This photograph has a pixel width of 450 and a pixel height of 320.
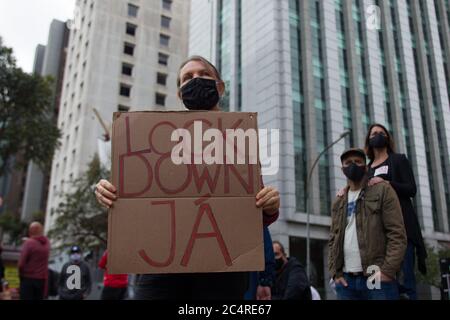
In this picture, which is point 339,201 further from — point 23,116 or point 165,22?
point 165,22

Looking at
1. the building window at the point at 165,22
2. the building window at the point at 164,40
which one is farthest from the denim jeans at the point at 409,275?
the building window at the point at 164,40

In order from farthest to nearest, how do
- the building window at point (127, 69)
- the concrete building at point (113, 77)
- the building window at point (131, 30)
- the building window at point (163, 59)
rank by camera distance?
the building window at point (163, 59) → the building window at point (127, 69) → the concrete building at point (113, 77) → the building window at point (131, 30)

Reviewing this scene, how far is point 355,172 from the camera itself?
304cm

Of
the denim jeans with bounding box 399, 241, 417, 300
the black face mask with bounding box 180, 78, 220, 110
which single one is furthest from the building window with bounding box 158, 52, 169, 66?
the black face mask with bounding box 180, 78, 220, 110

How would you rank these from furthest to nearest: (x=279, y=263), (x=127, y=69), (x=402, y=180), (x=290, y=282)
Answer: (x=127, y=69) → (x=279, y=263) → (x=290, y=282) → (x=402, y=180)

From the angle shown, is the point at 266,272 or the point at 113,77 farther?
the point at 113,77

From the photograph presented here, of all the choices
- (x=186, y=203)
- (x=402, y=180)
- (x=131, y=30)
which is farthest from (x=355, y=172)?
(x=131, y=30)

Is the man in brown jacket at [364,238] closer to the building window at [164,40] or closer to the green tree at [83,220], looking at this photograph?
the green tree at [83,220]

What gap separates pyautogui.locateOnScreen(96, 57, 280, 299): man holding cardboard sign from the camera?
1856mm

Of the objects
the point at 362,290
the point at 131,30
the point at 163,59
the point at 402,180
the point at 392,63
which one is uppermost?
the point at 131,30

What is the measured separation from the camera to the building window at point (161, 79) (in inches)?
1457

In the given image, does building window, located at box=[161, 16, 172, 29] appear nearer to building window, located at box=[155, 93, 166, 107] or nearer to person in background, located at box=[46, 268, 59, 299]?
building window, located at box=[155, 93, 166, 107]

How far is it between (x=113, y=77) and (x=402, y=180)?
3343cm
